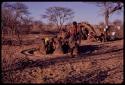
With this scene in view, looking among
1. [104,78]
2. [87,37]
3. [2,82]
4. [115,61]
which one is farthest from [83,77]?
[87,37]

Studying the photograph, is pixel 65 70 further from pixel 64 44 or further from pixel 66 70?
pixel 64 44

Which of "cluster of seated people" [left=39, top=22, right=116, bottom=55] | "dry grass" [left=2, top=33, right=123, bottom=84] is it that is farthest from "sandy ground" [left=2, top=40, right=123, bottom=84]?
"cluster of seated people" [left=39, top=22, right=116, bottom=55]

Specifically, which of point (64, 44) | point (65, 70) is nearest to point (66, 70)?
point (65, 70)

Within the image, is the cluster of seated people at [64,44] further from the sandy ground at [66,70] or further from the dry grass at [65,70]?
the dry grass at [65,70]

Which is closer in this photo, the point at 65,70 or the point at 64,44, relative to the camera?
the point at 65,70

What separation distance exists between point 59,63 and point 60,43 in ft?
9.64

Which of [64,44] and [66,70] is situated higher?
[64,44]

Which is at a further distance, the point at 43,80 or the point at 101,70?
the point at 101,70

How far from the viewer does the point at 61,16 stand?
1131 inches

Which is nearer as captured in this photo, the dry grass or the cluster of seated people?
the dry grass

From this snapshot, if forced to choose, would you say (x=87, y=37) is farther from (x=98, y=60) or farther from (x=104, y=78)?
(x=104, y=78)

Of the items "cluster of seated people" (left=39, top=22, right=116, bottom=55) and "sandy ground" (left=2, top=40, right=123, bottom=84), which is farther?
"cluster of seated people" (left=39, top=22, right=116, bottom=55)

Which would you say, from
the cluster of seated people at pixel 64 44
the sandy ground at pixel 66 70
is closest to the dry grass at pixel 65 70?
the sandy ground at pixel 66 70

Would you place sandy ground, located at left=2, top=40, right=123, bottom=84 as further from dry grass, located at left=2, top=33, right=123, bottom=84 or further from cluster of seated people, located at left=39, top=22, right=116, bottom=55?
cluster of seated people, located at left=39, top=22, right=116, bottom=55
